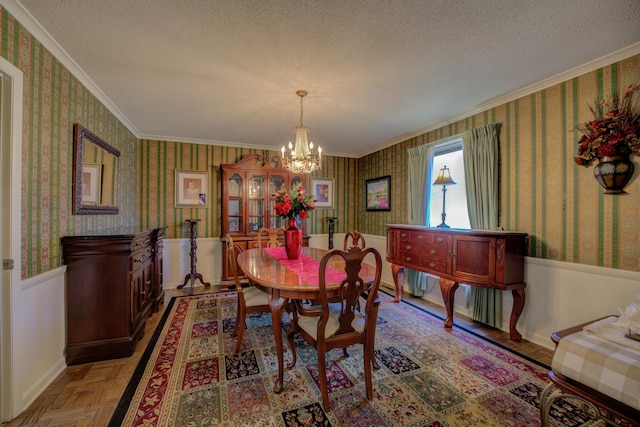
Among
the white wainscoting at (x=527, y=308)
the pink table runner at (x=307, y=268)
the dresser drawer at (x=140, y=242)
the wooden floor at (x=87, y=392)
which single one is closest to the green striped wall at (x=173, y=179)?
the dresser drawer at (x=140, y=242)

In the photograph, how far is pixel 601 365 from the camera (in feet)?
4.21

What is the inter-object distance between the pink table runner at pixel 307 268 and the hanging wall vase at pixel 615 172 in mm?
2111

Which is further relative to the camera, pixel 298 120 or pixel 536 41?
pixel 298 120

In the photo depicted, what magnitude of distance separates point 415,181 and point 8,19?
4.00 metres

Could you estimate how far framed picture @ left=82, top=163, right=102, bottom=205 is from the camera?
2359 mm

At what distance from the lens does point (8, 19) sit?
4.98 feet

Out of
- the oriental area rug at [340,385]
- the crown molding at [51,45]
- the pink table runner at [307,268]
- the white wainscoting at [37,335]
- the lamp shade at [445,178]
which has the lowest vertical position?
the oriental area rug at [340,385]

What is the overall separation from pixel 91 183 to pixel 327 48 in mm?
2474

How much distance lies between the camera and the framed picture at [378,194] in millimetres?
4484

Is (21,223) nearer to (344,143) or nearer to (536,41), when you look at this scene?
(536,41)

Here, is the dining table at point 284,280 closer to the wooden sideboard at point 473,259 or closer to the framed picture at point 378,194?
the wooden sideboard at point 473,259

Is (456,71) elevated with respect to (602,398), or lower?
elevated

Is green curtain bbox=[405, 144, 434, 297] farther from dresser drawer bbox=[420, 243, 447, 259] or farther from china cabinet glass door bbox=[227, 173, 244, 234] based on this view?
china cabinet glass door bbox=[227, 173, 244, 234]

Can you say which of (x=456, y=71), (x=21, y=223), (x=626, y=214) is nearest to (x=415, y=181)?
(x=456, y=71)
